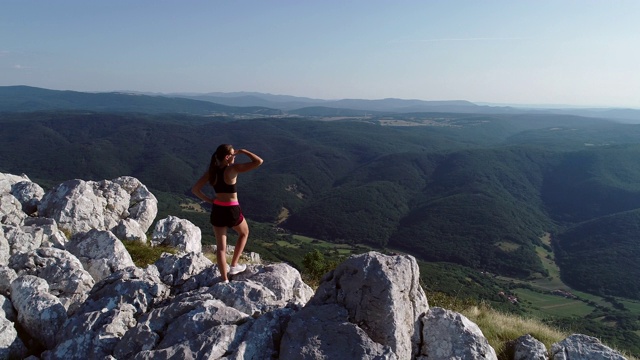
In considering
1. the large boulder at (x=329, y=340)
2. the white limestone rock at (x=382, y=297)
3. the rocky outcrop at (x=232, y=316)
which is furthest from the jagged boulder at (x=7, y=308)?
the white limestone rock at (x=382, y=297)

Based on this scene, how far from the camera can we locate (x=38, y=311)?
10.1 meters

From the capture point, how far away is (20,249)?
1539cm

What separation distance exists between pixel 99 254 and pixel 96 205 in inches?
340

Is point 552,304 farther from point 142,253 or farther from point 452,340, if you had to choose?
point 452,340

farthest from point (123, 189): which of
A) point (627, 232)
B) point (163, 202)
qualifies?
point (627, 232)

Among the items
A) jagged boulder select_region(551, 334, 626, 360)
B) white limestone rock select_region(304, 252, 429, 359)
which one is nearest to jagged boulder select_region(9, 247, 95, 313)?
white limestone rock select_region(304, 252, 429, 359)

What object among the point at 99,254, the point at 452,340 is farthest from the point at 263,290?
the point at 99,254

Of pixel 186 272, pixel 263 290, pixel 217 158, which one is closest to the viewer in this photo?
pixel 263 290

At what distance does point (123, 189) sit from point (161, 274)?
1623cm

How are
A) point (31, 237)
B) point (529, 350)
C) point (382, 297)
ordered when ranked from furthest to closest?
point (31, 237)
point (529, 350)
point (382, 297)

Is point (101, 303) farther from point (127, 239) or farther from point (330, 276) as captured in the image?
point (127, 239)

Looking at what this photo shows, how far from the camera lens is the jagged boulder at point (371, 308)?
8.07 metres

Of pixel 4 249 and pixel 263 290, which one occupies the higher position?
pixel 263 290

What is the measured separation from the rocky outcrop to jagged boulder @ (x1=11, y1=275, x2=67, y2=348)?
0.08ft
